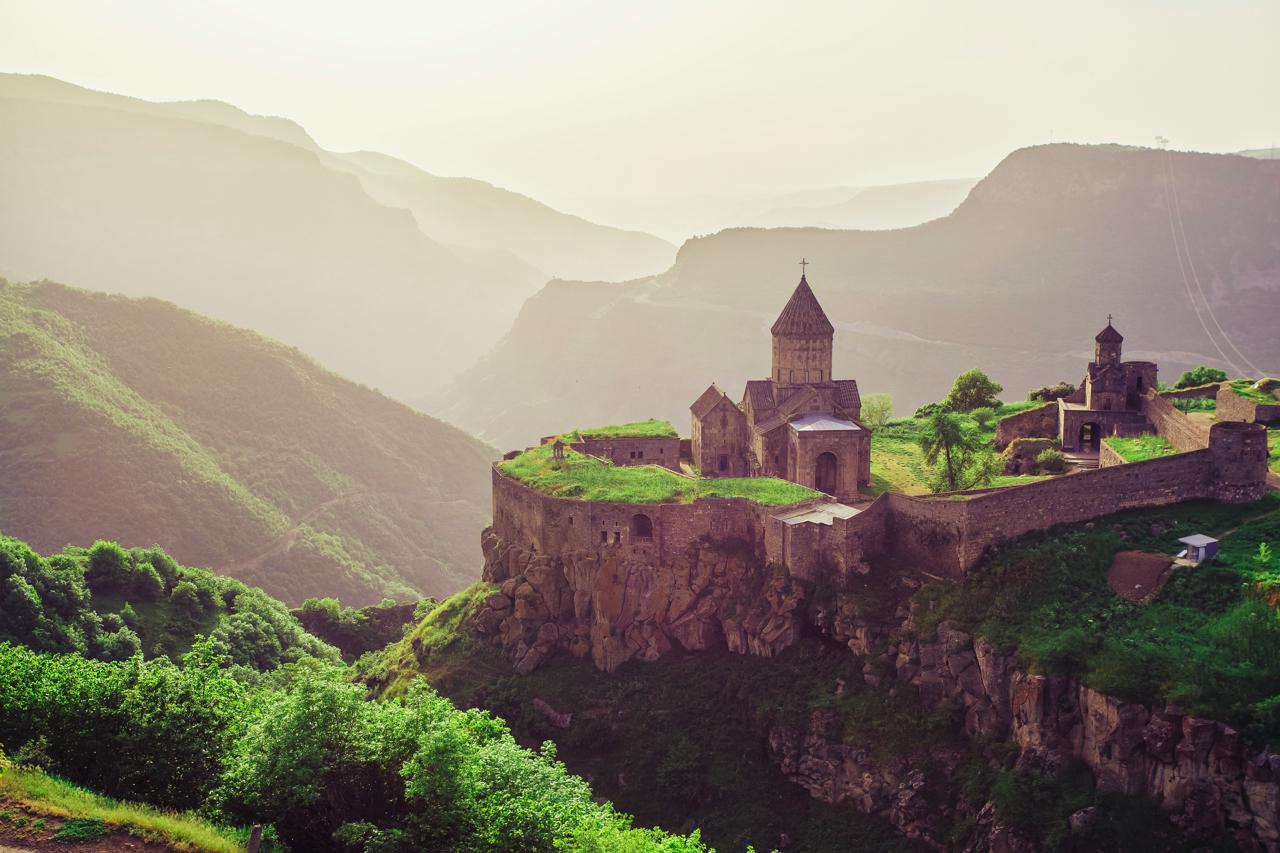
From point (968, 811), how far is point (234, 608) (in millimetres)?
41471

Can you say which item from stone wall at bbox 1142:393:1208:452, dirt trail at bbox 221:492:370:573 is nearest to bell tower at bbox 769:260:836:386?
stone wall at bbox 1142:393:1208:452

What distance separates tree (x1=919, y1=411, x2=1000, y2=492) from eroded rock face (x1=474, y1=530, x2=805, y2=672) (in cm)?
981

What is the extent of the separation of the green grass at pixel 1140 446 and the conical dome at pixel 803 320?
13.6m

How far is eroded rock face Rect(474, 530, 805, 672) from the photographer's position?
117ft

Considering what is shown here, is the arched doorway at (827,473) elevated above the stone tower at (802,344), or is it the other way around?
the stone tower at (802,344)

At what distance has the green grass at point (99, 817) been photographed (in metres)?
19.8

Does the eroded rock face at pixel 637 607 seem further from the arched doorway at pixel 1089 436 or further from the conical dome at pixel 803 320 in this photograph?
the arched doorway at pixel 1089 436

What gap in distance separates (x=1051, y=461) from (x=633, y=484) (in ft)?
57.8

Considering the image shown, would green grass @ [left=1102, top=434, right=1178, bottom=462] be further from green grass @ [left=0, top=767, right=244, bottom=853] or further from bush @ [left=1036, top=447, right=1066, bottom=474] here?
green grass @ [left=0, top=767, right=244, bottom=853]

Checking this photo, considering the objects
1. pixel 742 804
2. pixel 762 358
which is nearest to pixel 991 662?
pixel 742 804

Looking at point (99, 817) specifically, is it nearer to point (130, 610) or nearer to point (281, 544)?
point (130, 610)

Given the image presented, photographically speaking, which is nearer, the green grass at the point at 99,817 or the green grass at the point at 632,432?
the green grass at the point at 99,817

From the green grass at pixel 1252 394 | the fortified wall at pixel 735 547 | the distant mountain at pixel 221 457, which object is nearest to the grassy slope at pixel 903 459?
the fortified wall at pixel 735 547

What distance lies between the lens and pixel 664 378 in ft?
611
